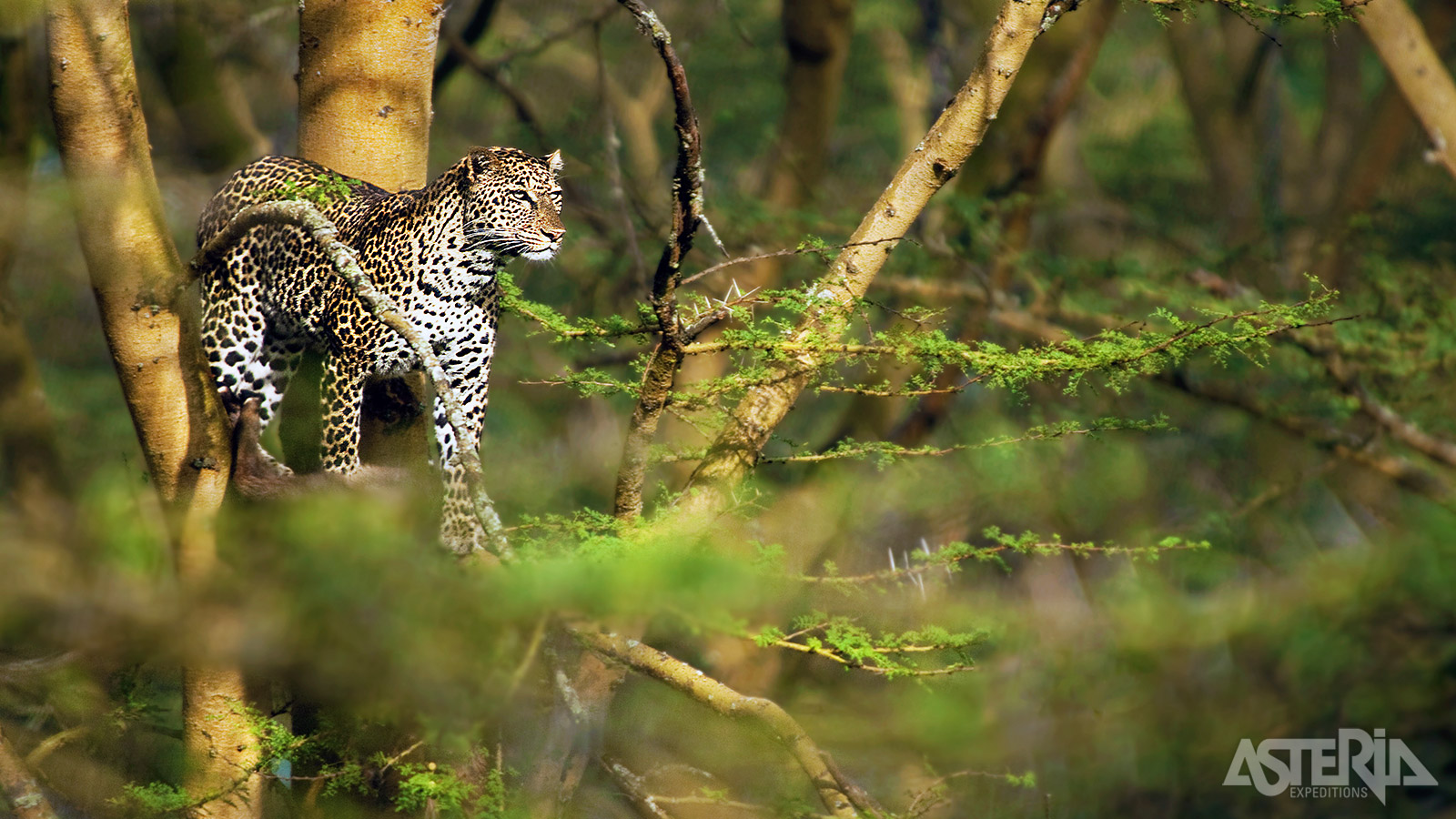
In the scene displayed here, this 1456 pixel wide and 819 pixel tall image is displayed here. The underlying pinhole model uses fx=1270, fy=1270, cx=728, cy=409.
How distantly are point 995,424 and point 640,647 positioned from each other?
596 cm

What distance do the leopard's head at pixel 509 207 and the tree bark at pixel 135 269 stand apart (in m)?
0.80

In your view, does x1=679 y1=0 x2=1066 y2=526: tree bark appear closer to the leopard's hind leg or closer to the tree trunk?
the tree trunk

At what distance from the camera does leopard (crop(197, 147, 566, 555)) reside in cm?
279

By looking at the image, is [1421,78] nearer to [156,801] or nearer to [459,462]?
[459,462]

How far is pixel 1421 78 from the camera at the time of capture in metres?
7.12

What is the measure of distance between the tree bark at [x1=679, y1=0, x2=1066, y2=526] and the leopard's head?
2.76ft

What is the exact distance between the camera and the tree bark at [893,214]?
3.41 meters

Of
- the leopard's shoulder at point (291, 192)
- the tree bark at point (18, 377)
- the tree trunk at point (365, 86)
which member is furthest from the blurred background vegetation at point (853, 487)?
the tree trunk at point (365, 86)

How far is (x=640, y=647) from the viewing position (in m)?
3.13

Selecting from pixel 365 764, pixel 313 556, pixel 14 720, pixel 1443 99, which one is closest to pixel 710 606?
pixel 313 556

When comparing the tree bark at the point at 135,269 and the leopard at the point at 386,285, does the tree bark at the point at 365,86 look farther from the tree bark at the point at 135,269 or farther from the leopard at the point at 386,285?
the tree bark at the point at 135,269

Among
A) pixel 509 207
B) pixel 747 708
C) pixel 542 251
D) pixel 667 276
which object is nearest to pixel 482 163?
pixel 509 207

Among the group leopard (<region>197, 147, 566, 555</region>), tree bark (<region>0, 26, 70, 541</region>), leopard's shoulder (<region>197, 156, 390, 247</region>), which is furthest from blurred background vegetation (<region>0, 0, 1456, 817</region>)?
leopard's shoulder (<region>197, 156, 390, 247</region>)

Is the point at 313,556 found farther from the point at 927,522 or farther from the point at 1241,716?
the point at 927,522
